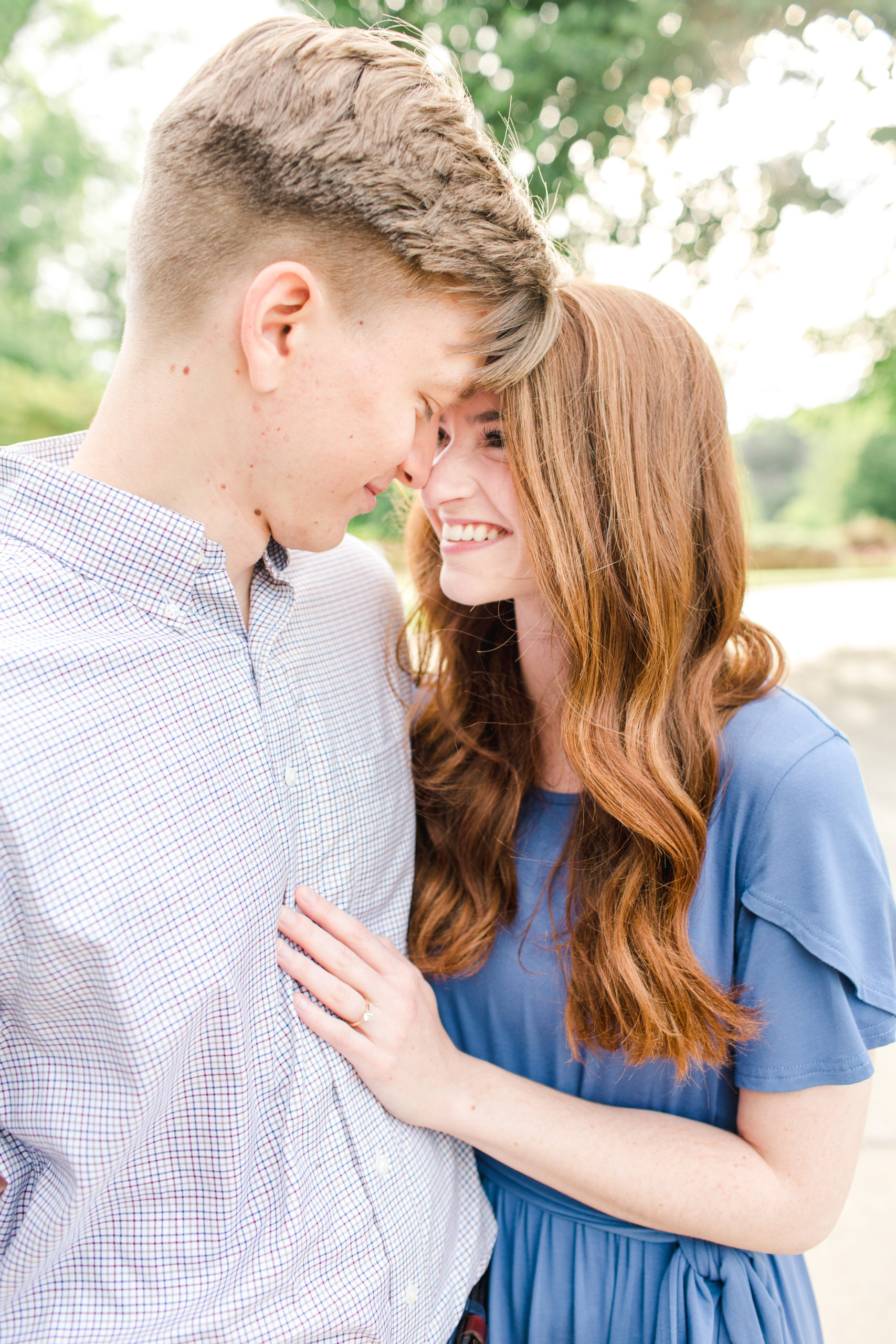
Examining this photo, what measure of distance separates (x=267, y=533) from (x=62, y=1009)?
0.76 metres

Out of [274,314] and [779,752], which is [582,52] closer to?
[274,314]

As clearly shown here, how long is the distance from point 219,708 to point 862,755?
565cm

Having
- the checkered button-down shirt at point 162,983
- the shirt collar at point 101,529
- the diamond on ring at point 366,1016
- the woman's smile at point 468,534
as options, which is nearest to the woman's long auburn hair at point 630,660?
the woman's smile at point 468,534

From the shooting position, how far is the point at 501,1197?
1.70m

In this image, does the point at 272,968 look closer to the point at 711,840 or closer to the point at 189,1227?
the point at 189,1227

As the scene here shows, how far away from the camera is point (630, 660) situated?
5.42 ft

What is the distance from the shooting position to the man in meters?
1.07

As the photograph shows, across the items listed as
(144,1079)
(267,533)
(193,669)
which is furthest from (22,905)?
(267,533)

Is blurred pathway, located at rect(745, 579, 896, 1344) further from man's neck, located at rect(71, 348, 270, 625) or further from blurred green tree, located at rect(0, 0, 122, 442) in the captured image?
blurred green tree, located at rect(0, 0, 122, 442)

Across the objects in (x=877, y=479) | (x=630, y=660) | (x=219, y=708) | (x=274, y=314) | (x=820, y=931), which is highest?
(x=274, y=314)

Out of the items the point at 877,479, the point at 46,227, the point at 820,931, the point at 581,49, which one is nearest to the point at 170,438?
the point at 820,931

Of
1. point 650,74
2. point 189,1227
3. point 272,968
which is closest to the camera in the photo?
point 189,1227

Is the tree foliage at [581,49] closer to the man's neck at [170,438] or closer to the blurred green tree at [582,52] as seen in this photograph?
the blurred green tree at [582,52]

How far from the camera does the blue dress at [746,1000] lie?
4.48ft
